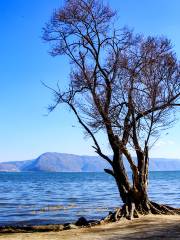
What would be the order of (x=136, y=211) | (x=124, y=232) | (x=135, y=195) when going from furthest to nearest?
(x=135, y=195)
(x=136, y=211)
(x=124, y=232)

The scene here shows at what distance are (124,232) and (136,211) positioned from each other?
5.40 metres

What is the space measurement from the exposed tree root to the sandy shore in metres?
1.53

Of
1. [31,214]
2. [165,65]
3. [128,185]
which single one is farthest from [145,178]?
[31,214]

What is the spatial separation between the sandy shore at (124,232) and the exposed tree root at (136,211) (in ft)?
5.03

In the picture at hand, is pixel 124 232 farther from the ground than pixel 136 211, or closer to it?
closer to it

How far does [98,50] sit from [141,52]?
2.41m

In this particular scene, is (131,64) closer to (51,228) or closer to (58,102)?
(58,102)

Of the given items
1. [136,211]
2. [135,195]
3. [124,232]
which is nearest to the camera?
[124,232]

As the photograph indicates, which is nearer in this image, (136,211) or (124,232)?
(124,232)

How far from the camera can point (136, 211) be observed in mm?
23422

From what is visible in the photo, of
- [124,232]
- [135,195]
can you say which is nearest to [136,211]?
[135,195]

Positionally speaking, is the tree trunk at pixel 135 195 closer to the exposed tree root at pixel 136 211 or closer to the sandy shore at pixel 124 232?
the exposed tree root at pixel 136 211

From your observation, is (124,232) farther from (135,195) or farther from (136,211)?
(135,195)

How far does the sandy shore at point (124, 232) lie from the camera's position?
17.1m
